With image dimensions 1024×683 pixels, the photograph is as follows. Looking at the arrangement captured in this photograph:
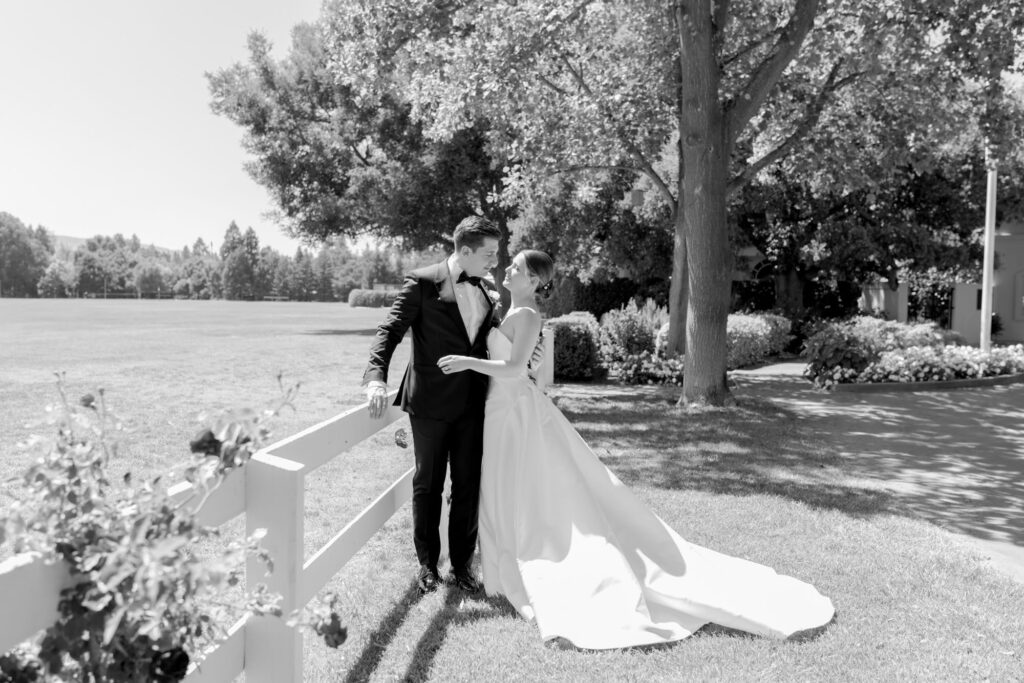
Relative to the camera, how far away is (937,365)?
14.6 m

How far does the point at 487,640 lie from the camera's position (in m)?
3.72

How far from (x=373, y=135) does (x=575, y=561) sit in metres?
28.9

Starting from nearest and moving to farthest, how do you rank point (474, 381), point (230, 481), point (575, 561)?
point (230, 481)
point (575, 561)
point (474, 381)

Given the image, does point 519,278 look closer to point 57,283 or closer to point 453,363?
point 453,363

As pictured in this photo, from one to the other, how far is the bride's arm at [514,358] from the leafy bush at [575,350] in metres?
10.7

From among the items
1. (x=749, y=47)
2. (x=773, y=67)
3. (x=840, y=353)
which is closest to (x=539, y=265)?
(x=773, y=67)

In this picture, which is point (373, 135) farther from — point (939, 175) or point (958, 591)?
point (958, 591)

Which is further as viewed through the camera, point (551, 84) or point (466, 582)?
point (551, 84)

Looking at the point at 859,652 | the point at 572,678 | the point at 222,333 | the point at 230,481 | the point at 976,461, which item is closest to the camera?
the point at 230,481

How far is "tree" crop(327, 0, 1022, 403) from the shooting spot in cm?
1102

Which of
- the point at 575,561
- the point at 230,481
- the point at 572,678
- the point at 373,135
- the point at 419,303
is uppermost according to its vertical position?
the point at 373,135

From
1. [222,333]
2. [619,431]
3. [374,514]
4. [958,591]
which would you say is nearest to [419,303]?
[374,514]

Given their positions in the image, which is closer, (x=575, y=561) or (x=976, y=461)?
(x=575, y=561)

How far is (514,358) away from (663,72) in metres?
10.8
